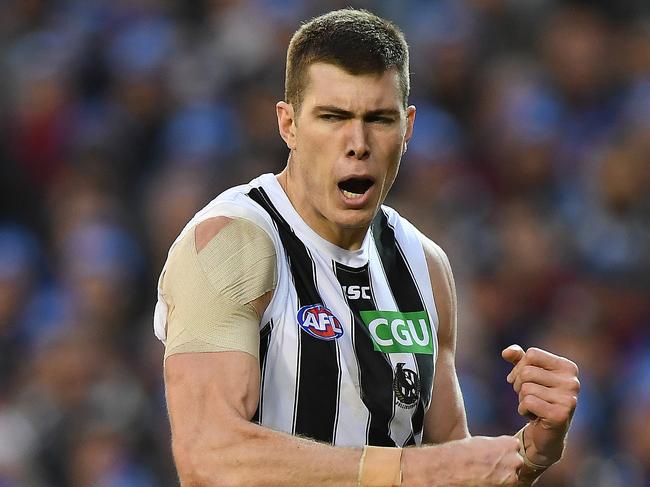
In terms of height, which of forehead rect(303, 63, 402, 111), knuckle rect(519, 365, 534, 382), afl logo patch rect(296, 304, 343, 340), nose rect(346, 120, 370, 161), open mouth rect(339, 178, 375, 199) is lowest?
knuckle rect(519, 365, 534, 382)

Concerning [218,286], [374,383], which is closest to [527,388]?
[374,383]

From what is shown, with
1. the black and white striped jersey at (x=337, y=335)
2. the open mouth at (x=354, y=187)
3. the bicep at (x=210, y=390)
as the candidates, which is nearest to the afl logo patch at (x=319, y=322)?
the black and white striped jersey at (x=337, y=335)

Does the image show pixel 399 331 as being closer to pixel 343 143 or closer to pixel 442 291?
pixel 442 291

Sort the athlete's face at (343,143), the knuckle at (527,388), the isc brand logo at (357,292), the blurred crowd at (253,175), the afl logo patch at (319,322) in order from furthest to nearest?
1. the blurred crowd at (253,175)
2. the isc brand logo at (357,292)
3. the athlete's face at (343,143)
4. the afl logo patch at (319,322)
5. the knuckle at (527,388)

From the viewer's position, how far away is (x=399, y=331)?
14.0 feet

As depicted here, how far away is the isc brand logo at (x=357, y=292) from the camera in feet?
13.8

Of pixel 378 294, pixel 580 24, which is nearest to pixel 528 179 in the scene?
pixel 580 24

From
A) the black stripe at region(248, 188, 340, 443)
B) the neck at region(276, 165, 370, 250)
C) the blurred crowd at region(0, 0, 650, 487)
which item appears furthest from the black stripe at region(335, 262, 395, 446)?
the blurred crowd at region(0, 0, 650, 487)

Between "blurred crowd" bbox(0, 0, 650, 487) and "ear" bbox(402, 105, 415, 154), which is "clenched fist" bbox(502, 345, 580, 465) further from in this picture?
"blurred crowd" bbox(0, 0, 650, 487)

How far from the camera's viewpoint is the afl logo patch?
156 inches

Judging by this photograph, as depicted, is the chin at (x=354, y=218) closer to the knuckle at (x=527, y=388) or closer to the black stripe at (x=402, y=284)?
the black stripe at (x=402, y=284)

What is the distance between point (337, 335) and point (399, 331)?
0.30 metres

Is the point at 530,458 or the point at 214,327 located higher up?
the point at 214,327

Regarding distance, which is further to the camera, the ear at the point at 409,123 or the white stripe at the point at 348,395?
the ear at the point at 409,123
